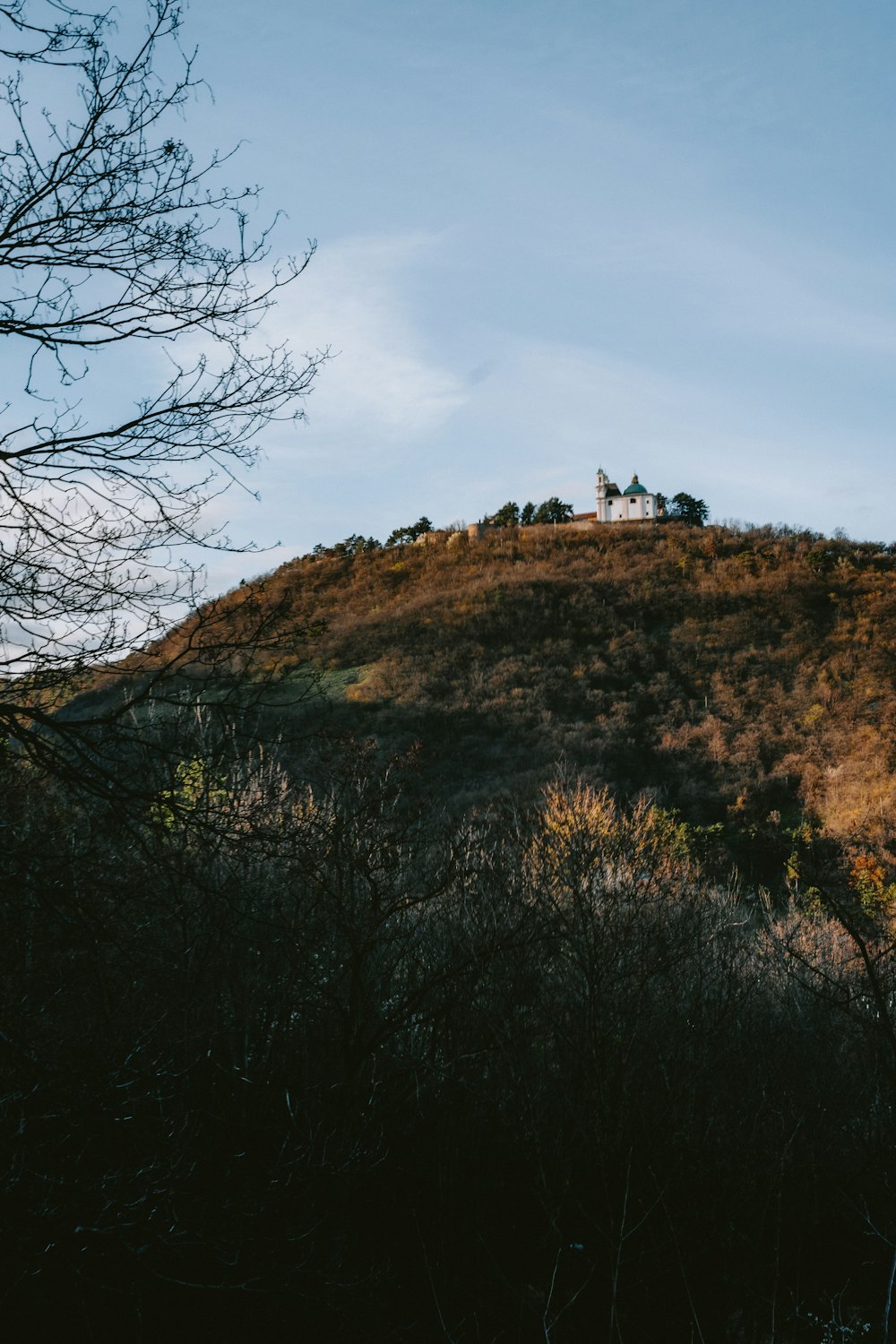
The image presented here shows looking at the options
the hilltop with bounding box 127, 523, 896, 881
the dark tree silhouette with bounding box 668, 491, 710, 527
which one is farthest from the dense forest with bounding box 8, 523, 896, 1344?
the dark tree silhouette with bounding box 668, 491, 710, 527

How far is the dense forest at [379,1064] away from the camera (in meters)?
5.09

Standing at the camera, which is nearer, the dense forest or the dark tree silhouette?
the dense forest

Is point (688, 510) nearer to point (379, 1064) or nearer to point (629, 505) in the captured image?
point (629, 505)

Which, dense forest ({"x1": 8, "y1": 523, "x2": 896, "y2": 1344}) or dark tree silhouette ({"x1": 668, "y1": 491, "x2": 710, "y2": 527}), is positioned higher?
dark tree silhouette ({"x1": 668, "y1": 491, "x2": 710, "y2": 527})

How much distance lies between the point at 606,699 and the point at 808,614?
40.7 ft

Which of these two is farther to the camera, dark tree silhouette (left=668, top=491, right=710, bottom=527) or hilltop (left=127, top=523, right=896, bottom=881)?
dark tree silhouette (left=668, top=491, right=710, bottom=527)

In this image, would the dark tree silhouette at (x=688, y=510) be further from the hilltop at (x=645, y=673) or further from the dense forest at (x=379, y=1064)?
the dense forest at (x=379, y=1064)

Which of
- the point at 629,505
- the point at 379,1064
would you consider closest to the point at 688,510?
the point at 629,505

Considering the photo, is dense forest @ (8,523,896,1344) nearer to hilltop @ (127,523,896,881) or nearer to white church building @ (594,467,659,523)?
hilltop @ (127,523,896,881)

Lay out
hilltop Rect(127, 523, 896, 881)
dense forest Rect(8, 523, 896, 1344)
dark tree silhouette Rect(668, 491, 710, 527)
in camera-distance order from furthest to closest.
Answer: dark tree silhouette Rect(668, 491, 710, 527), hilltop Rect(127, 523, 896, 881), dense forest Rect(8, 523, 896, 1344)

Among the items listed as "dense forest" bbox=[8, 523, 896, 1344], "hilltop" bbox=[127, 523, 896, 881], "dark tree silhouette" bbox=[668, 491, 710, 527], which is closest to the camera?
"dense forest" bbox=[8, 523, 896, 1344]

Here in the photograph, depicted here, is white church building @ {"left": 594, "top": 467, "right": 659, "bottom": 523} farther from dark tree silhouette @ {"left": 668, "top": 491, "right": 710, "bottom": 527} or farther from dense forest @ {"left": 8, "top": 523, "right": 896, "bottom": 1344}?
dense forest @ {"left": 8, "top": 523, "right": 896, "bottom": 1344}

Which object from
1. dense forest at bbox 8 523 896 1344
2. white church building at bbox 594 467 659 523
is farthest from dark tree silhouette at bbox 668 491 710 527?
dense forest at bbox 8 523 896 1344

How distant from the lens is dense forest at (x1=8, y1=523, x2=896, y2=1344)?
5.09 m
